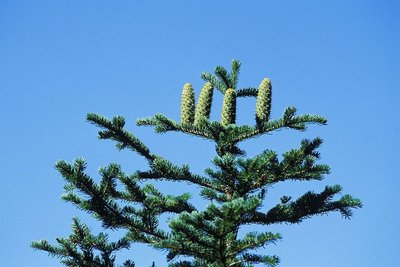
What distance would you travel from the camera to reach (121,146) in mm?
6363

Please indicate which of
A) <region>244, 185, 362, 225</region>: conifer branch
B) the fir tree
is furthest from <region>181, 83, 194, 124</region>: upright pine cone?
<region>244, 185, 362, 225</region>: conifer branch

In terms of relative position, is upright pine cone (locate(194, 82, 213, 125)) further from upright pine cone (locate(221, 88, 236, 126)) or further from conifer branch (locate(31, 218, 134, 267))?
conifer branch (locate(31, 218, 134, 267))

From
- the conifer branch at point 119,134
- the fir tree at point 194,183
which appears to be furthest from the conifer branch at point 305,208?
the conifer branch at point 119,134

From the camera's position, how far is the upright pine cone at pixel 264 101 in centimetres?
610

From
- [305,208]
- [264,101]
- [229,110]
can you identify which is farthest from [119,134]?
[305,208]

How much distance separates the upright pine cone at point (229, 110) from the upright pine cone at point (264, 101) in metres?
0.31

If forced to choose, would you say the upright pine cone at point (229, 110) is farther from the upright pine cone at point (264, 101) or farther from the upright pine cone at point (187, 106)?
the upright pine cone at point (187, 106)

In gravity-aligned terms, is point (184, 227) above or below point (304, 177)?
below

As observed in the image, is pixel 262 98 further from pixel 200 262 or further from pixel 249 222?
pixel 200 262

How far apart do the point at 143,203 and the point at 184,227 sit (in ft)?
4.01

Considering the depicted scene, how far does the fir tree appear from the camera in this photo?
5395 mm

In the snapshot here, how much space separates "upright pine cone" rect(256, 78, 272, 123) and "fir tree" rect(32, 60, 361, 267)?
13mm

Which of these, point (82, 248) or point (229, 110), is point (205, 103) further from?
point (82, 248)

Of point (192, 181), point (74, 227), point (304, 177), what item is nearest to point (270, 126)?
point (304, 177)
